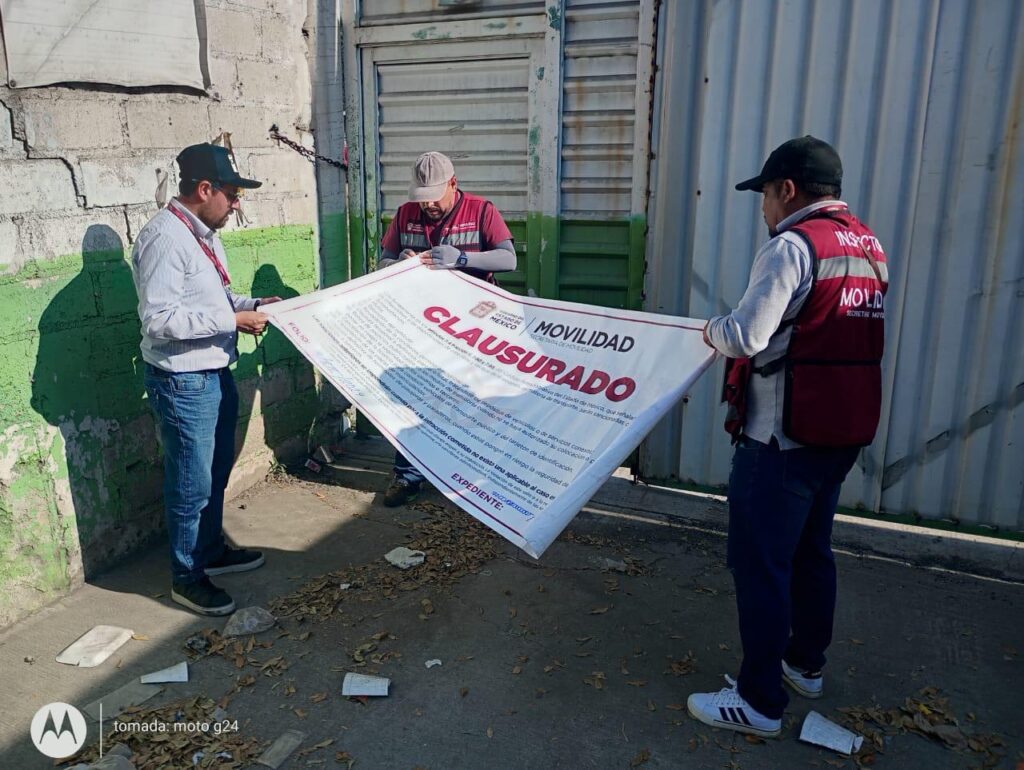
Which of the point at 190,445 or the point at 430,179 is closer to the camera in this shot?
the point at 190,445

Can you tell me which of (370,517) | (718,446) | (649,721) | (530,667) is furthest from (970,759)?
(370,517)

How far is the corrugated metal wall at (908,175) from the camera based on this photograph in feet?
13.3

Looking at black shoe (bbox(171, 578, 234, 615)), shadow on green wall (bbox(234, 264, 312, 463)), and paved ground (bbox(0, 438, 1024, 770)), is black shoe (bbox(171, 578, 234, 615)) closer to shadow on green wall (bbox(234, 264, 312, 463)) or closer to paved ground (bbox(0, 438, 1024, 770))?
paved ground (bbox(0, 438, 1024, 770))

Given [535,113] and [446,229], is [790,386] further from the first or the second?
[535,113]

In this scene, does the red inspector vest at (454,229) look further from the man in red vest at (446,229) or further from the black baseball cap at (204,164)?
the black baseball cap at (204,164)

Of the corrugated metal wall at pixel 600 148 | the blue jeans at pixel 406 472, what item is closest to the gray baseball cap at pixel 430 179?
the corrugated metal wall at pixel 600 148

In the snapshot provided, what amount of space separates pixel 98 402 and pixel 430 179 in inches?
82.3

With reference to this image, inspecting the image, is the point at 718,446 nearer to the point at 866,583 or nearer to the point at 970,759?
the point at 866,583

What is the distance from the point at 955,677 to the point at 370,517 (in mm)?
3160

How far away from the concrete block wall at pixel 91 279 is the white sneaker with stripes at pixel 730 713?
9.92ft

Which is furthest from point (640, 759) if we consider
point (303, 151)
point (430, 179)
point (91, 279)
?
point (303, 151)

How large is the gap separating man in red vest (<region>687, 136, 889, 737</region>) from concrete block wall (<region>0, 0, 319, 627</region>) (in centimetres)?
299

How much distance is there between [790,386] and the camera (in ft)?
9.07

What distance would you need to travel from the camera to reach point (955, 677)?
3453mm
